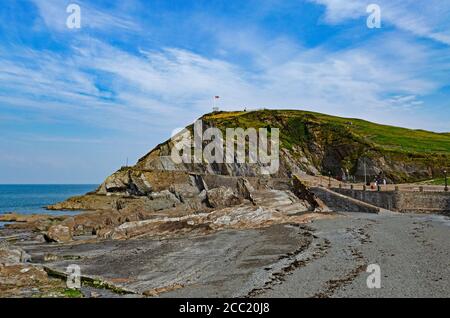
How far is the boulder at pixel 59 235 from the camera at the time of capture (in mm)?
41094

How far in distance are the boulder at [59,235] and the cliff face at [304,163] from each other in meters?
20.5

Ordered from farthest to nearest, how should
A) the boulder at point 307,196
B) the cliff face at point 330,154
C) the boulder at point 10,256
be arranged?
1. the cliff face at point 330,154
2. the boulder at point 307,196
3. the boulder at point 10,256

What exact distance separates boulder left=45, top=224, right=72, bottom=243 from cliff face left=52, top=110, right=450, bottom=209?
67.1ft

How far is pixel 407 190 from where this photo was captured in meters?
52.3

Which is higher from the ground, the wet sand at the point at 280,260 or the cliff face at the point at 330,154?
the cliff face at the point at 330,154

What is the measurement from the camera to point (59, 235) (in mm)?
41406

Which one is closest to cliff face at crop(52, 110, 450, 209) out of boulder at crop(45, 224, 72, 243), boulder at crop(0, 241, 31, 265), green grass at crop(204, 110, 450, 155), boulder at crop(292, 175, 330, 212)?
green grass at crop(204, 110, 450, 155)

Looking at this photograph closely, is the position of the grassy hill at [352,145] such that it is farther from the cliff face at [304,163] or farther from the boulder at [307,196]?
the boulder at [307,196]

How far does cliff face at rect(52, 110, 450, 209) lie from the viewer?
76.6 metres

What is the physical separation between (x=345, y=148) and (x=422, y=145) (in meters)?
18.0

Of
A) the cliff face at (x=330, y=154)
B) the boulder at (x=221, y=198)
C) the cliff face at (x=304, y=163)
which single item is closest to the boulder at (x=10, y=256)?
the boulder at (x=221, y=198)

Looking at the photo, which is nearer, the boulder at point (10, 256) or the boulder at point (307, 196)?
the boulder at point (10, 256)
